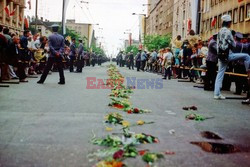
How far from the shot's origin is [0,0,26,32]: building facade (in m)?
43.5

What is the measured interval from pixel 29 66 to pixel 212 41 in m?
9.52

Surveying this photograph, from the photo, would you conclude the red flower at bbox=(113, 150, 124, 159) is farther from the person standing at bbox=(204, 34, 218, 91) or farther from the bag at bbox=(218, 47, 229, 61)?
the person standing at bbox=(204, 34, 218, 91)

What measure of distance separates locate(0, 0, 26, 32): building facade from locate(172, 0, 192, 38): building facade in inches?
1002

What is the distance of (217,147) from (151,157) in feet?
3.43

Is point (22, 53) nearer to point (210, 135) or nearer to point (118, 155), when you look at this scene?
point (210, 135)

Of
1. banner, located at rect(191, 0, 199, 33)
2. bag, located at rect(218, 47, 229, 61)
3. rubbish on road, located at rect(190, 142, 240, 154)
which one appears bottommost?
rubbish on road, located at rect(190, 142, 240, 154)

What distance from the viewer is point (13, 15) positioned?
4988 cm

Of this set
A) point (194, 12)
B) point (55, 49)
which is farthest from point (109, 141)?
point (194, 12)

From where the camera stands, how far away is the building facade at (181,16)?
6466 centimetres

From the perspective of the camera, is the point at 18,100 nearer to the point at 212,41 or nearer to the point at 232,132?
the point at 232,132

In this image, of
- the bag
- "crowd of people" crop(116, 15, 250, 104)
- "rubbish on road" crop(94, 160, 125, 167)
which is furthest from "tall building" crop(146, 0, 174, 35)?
"rubbish on road" crop(94, 160, 125, 167)

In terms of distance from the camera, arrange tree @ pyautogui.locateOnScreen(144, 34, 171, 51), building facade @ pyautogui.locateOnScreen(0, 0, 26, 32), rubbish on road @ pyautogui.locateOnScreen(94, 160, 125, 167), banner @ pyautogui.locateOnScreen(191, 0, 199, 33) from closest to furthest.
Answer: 1. rubbish on road @ pyautogui.locateOnScreen(94, 160, 125, 167)
2. banner @ pyautogui.locateOnScreen(191, 0, 199, 33)
3. building facade @ pyautogui.locateOnScreen(0, 0, 26, 32)
4. tree @ pyautogui.locateOnScreen(144, 34, 171, 51)

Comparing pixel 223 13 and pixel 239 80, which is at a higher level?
pixel 223 13

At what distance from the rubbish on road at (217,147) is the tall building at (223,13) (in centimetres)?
3327
